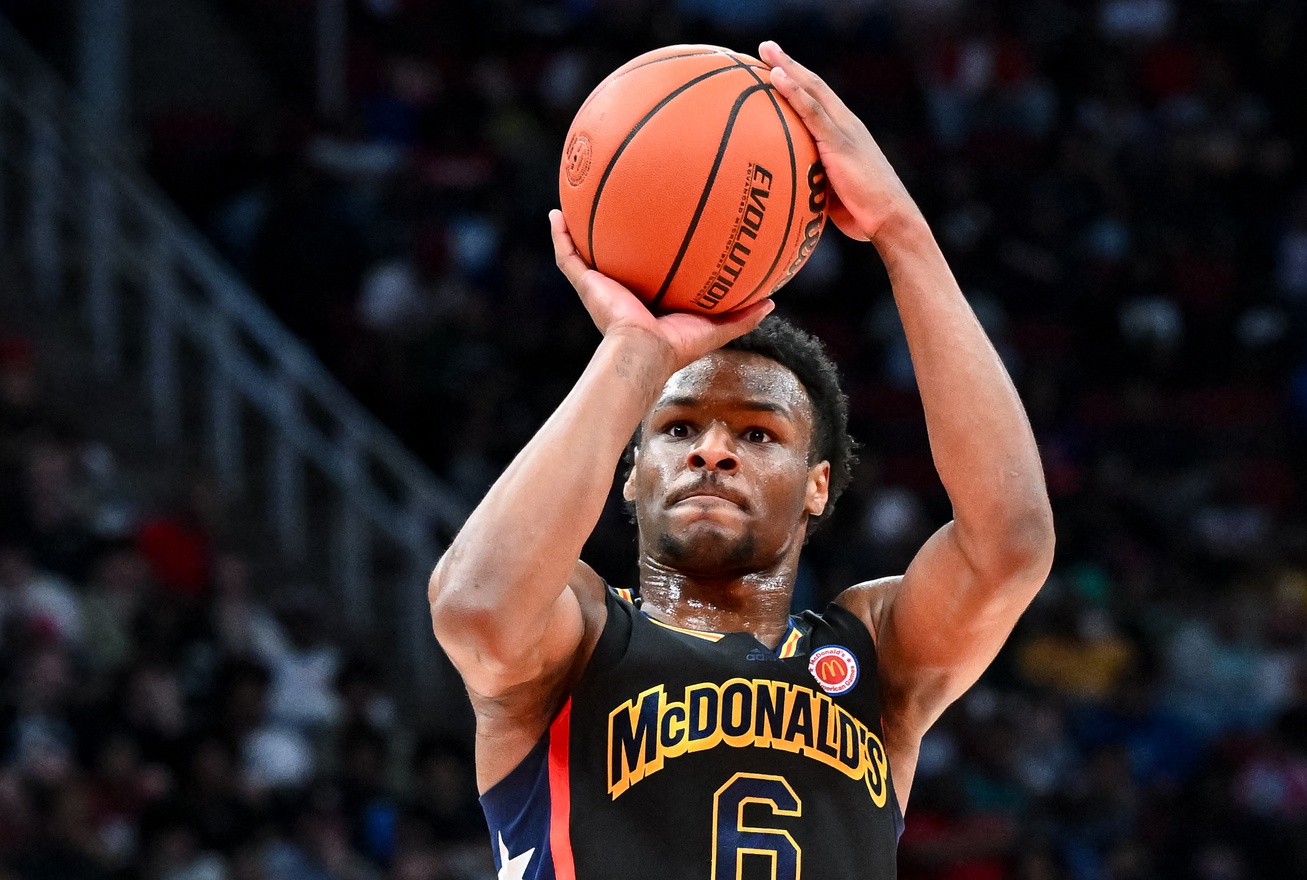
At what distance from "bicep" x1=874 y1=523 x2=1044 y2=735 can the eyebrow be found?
0.43 meters

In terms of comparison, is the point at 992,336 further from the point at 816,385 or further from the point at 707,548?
the point at 707,548

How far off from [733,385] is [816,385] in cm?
30

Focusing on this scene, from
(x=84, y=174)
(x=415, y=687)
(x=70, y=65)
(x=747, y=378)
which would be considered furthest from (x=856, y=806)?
(x=70, y=65)

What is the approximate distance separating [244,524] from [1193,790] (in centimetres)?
570

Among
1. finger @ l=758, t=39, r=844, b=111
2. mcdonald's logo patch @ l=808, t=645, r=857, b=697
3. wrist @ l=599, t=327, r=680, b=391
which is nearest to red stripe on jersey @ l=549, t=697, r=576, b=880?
mcdonald's logo patch @ l=808, t=645, r=857, b=697

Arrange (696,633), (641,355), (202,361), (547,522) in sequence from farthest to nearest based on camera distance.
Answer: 1. (202,361)
2. (696,633)
3. (641,355)
4. (547,522)

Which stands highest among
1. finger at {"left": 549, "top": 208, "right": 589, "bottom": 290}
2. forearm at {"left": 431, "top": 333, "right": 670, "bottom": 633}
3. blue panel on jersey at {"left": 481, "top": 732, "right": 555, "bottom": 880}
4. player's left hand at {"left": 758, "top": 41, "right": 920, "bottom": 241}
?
player's left hand at {"left": 758, "top": 41, "right": 920, "bottom": 241}

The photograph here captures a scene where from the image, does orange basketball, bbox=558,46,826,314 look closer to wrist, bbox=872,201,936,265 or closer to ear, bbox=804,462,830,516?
wrist, bbox=872,201,936,265

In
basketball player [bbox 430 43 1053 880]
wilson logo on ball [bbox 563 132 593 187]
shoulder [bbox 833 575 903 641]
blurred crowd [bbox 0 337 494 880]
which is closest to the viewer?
basketball player [bbox 430 43 1053 880]

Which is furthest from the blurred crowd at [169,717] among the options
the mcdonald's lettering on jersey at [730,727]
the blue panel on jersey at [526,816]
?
the mcdonald's lettering on jersey at [730,727]

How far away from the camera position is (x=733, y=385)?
12.2ft

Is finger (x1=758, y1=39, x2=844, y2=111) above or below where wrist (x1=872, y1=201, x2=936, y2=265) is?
above

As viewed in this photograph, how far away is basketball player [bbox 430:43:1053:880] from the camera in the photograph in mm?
3193

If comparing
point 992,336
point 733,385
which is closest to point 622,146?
point 733,385
